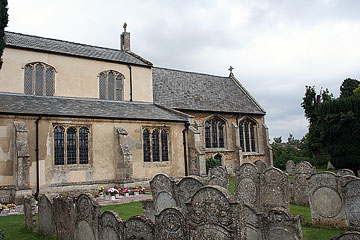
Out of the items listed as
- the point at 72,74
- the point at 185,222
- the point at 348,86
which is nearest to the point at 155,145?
Result: the point at 72,74

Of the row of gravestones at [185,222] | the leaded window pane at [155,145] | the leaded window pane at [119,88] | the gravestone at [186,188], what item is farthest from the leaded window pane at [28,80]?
the gravestone at [186,188]

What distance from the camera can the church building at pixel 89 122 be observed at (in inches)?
647

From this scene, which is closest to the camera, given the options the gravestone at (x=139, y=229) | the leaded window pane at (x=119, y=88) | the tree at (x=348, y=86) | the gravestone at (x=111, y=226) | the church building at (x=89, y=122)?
the gravestone at (x=139, y=229)

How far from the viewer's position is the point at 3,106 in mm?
16656

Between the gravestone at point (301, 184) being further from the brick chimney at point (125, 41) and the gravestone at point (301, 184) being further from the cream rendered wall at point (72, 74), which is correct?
the brick chimney at point (125, 41)

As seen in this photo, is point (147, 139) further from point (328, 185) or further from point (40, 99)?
point (328, 185)

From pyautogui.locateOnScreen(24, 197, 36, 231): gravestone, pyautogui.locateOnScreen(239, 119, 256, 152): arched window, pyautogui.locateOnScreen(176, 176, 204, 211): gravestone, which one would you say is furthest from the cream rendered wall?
pyautogui.locateOnScreen(176, 176, 204, 211): gravestone

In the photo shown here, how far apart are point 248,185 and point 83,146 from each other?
35.9ft

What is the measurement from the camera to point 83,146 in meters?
18.5

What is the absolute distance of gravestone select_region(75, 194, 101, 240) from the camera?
23.9 ft

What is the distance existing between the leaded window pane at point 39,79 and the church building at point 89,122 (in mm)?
60

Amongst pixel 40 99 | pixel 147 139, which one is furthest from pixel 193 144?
pixel 40 99

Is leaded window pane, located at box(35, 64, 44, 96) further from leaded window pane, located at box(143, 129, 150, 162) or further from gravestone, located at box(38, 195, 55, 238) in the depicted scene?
gravestone, located at box(38, 195, 55, 238)

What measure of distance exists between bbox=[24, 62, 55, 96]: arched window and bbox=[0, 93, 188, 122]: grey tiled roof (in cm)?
55
